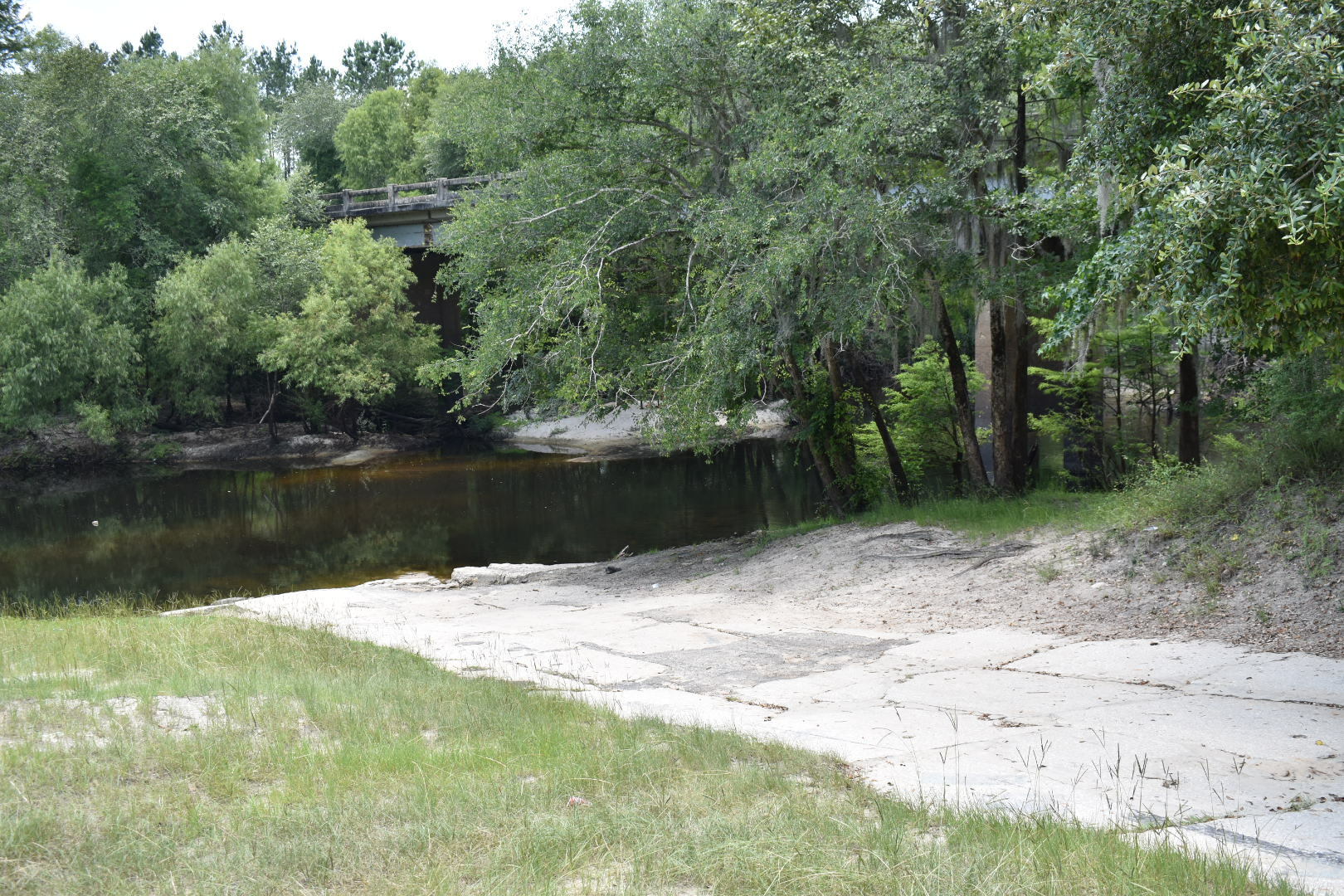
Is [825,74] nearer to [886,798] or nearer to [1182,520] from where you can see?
[1182,520]

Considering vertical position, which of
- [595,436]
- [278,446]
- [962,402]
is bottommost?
[595,436]

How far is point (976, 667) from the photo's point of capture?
9172mm

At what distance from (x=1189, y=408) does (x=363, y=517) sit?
68.8 ft

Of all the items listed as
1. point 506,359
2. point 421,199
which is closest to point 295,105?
point 421,199

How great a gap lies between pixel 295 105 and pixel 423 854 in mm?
77965

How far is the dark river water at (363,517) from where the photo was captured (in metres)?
22.7

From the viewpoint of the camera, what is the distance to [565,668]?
32.3 feet

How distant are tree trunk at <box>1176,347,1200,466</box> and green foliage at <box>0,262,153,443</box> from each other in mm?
35308

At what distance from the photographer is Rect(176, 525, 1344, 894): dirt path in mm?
5492

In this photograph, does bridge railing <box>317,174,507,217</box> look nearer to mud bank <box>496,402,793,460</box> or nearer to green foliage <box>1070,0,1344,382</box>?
mud bank <box>496,402,793,460</box>

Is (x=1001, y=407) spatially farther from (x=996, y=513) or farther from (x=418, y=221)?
(x=418, y=221)

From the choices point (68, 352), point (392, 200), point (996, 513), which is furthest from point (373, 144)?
point (996, 513)

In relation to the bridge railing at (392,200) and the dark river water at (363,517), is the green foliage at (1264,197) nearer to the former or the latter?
the dark river water at (363,517)

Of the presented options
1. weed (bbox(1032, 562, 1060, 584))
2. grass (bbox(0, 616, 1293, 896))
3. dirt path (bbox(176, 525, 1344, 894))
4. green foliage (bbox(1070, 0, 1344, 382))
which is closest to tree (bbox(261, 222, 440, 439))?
dirt path (bbox(176, 525, 1344, 894))
